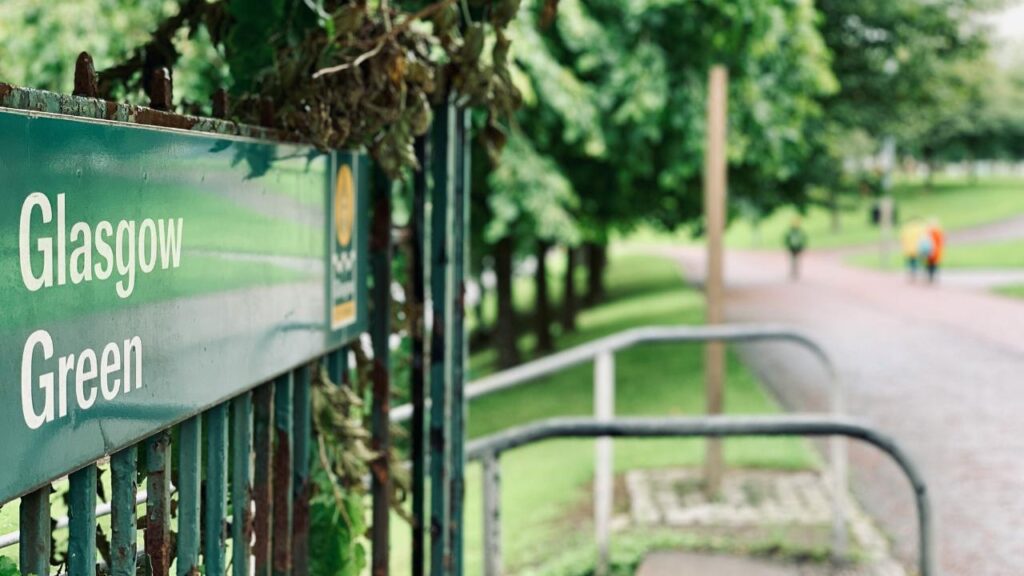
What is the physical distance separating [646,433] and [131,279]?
2809mm

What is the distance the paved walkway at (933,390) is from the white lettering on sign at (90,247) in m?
3.00

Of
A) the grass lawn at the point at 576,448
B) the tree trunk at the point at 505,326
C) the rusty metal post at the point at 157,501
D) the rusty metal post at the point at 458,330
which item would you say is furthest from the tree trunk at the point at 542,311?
the rusty metal post at the point at 157,501

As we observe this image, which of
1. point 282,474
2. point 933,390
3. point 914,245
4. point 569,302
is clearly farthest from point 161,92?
point 914,245

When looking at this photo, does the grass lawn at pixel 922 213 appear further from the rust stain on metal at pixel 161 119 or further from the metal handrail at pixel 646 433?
the rust stain on metal at pixel 161 119

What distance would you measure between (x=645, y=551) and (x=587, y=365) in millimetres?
11897

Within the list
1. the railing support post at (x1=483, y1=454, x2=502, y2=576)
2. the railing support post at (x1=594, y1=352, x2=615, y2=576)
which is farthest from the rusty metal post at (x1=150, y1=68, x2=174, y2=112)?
the railing support post at (x1=594, y1=352, x2=615, y2=576)

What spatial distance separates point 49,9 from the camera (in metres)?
11.5

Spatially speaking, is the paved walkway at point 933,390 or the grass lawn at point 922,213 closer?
the paved walkway at point 933,390

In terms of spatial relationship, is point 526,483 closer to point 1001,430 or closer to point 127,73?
point 1001,430

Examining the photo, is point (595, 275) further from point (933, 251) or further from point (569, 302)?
point (933, 251)

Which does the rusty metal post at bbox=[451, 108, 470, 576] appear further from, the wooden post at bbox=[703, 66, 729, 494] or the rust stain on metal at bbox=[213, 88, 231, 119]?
the wooden post at bbox=[703, 66, 729, 494]

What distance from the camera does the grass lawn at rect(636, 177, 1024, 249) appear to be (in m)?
56.2

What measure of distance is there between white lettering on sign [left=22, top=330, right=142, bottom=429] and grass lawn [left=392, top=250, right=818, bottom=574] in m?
5.46

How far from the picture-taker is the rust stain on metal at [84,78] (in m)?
1.74
